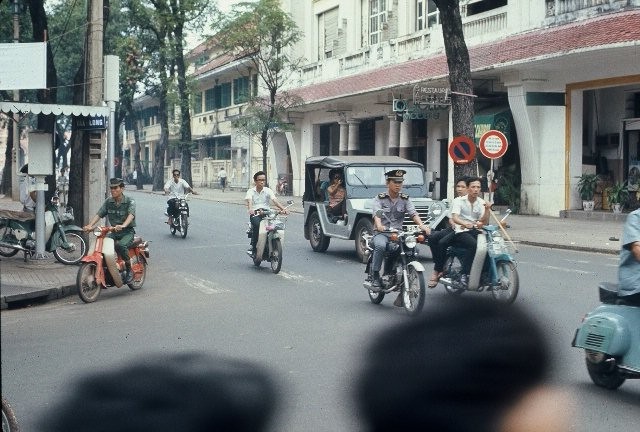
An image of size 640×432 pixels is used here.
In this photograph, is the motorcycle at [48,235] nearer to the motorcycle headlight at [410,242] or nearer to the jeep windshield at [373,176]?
the jeep windshield at [373,176]

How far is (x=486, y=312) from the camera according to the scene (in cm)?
380

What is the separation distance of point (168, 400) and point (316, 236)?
13546 mm

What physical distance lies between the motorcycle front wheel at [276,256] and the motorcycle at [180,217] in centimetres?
695

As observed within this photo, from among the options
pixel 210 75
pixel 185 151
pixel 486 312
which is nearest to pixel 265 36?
pixel 185 151

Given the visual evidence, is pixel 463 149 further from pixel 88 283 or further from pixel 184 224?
pixel 88 283

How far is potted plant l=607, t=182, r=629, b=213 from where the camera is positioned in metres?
23.5

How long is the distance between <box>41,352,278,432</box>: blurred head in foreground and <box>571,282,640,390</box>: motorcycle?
3.16 meters

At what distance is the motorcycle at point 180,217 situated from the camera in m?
20.3

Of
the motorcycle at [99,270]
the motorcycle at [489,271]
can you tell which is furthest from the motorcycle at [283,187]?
the motorcycle at [489,271]

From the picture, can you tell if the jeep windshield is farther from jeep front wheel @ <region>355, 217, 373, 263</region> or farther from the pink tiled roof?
the pink tiled roof

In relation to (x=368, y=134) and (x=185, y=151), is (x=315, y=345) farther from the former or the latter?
(x=185, y=151)

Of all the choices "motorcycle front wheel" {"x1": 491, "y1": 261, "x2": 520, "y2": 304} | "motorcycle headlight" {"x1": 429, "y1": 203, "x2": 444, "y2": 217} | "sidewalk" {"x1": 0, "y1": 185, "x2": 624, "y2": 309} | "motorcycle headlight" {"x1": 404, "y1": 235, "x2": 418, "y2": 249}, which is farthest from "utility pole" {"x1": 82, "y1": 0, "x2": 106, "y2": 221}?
"motorcycle front wheel" {"x1": 491, "y1": 261, "x2": 520, "y2": 304}

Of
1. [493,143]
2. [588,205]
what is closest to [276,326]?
[493,143]

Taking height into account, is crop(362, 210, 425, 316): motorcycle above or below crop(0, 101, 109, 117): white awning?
below
